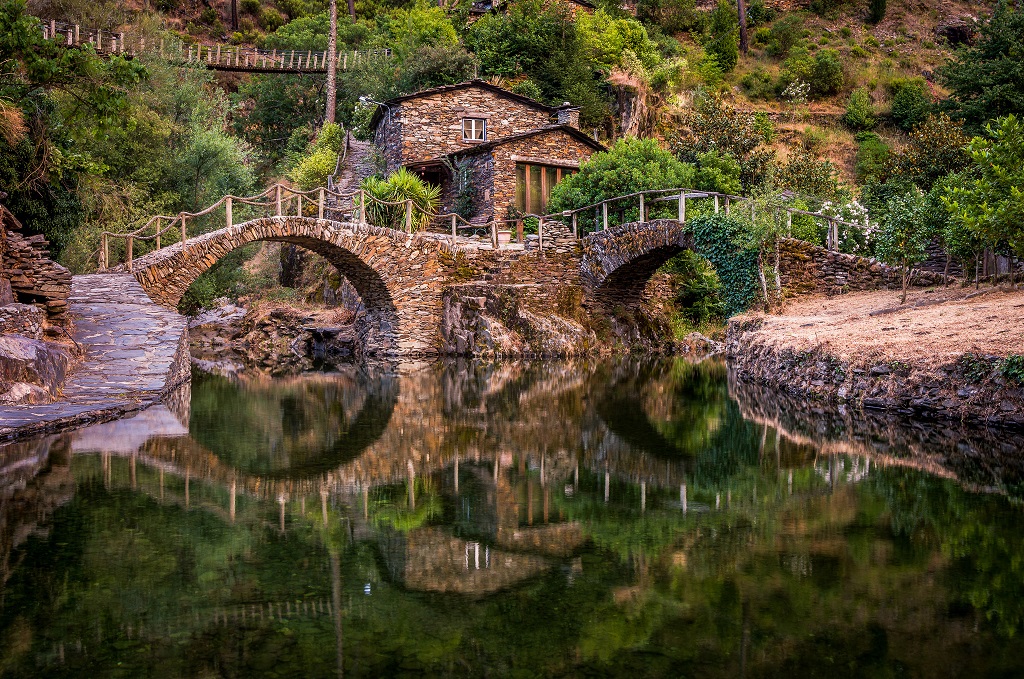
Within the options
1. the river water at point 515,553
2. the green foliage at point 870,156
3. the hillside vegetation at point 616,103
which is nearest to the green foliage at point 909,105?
the hillside vegetation at point 616,103

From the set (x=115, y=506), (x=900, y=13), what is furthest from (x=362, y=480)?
(x=900, y=13)

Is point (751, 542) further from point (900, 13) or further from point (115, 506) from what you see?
point (900, 13)

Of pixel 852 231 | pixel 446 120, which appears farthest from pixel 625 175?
pixel 446 120

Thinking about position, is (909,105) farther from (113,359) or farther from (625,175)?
(113,359)

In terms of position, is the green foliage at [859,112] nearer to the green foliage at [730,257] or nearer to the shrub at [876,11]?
the shrub at [876,11]

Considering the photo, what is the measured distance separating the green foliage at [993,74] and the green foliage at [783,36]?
16.5 m

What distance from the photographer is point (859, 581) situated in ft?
14.7

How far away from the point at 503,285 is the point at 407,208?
140 inches

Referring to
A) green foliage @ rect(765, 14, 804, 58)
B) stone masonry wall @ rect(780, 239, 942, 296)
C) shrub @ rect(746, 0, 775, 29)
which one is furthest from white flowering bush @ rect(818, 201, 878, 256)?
shrub @ rect(746, 0, 775, 29)

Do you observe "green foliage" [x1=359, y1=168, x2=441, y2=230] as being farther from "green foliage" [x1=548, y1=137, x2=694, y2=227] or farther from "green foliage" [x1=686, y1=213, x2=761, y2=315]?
"green foliage" [x1=686, y1=213, x2=761, y2=315]

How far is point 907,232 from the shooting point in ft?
56.5

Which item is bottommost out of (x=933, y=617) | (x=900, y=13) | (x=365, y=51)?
(x=933, y=617)

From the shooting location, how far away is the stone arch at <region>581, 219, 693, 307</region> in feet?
76.5

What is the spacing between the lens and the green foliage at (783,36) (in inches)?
1882
